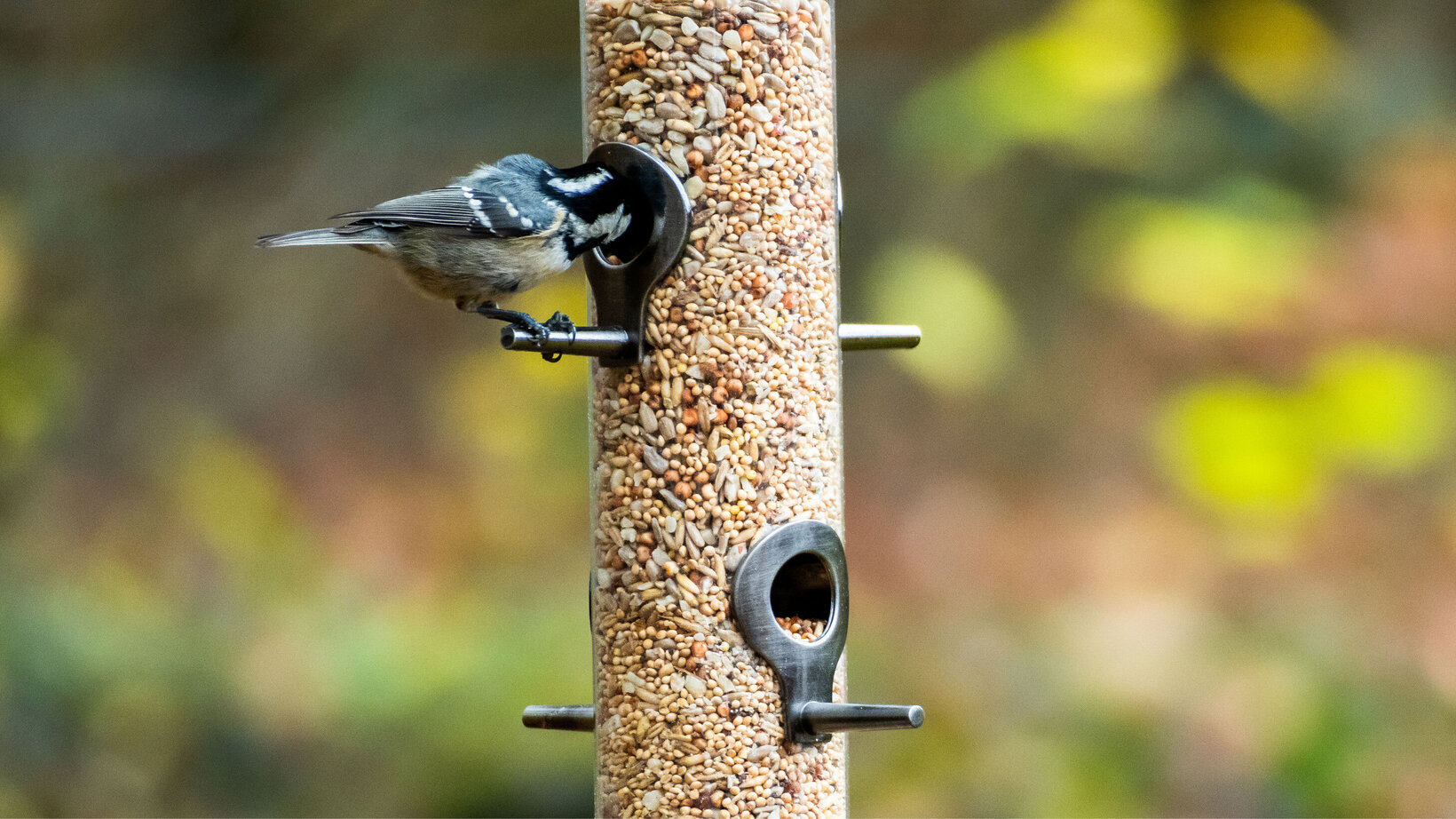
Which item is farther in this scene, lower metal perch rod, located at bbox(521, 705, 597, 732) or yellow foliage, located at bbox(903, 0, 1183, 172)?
yellow foliage, located at bbox(903, 0, 1183, 172)

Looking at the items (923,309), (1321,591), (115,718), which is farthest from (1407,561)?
(115,718)

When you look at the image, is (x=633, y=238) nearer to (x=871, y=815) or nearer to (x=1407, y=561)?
(x=871, y=815)

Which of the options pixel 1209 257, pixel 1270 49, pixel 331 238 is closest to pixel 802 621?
pixel 331 238

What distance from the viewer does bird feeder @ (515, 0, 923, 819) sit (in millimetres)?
2898

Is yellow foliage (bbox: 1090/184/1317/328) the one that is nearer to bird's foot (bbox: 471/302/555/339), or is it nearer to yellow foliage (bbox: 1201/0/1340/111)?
yellow foliage (bbox: 1201/0/1340/111)

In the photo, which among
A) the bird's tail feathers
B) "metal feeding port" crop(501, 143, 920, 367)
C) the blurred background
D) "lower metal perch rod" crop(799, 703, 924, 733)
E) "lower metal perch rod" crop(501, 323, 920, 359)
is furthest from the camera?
the blurred background

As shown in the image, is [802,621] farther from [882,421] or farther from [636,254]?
[882,421]

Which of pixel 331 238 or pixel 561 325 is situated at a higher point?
pixel 331 238

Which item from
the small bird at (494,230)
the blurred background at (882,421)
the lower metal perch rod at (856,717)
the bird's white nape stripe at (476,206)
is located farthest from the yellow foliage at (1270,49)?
the lower metal perch rod at (856,717)

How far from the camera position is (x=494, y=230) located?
3.19 m

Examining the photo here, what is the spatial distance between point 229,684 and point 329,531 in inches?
27.7

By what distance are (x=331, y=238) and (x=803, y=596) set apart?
1174 mm

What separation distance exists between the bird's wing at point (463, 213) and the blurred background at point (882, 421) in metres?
3.04

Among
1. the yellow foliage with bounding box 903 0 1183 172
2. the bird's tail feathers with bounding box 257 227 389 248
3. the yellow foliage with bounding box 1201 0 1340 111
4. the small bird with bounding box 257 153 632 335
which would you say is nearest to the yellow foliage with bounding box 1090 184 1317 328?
the yellow foliage with bounding box 903 0 1183 172
